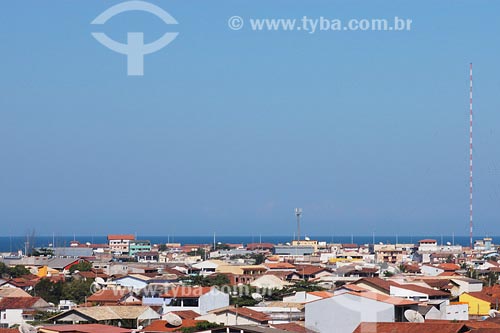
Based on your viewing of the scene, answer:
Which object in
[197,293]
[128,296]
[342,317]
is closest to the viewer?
[342,317]

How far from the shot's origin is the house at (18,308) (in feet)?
79.4

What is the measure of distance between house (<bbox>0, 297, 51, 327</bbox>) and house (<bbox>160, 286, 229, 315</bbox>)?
117 inches

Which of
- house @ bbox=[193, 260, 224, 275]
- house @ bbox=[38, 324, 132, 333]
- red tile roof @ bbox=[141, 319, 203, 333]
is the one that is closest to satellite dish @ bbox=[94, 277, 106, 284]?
house @ bbox=[193, 260, 224, 275]

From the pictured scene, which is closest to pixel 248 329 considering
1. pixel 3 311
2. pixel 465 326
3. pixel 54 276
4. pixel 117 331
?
pixel 117 331

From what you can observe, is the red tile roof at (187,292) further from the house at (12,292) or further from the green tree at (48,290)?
the green tree at (48,290)

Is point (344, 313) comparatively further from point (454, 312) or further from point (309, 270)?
point (309, 270)

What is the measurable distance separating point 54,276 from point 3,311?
1202 cm

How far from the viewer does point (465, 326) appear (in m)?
16.8

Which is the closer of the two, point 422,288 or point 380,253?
point 422,288

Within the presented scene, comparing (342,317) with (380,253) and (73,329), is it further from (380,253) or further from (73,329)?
(380,253)

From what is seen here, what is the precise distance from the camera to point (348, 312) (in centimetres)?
1870

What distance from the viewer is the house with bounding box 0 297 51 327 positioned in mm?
24203

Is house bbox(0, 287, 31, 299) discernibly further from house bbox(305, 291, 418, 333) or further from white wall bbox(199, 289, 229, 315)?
house bbox(305, 291, 418, 333)

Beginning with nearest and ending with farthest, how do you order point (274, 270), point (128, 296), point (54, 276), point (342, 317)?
1. point (342, 317)
2. point (128, 296)
3. point (54, 276)
4. point (274, 270)
